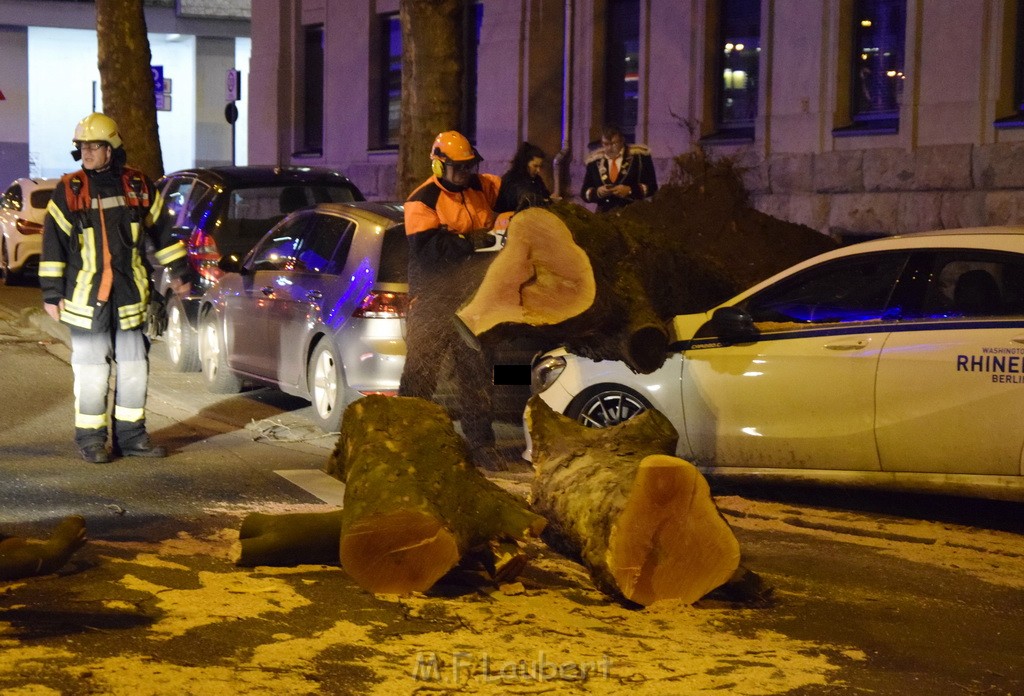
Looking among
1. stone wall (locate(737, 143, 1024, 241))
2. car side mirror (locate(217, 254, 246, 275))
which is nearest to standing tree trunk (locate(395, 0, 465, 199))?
car side mirror (locate(217, 254, 246, 275))

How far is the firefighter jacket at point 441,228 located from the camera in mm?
8836

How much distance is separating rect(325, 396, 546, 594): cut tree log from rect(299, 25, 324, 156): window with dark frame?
22464mm

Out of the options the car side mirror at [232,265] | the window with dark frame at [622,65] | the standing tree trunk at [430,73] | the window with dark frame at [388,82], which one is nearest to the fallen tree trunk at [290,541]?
the car side mirror at [232,265]

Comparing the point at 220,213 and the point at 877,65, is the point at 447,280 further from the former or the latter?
the point at 877,65

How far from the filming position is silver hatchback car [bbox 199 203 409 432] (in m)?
9.58

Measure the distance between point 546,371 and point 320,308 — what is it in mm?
2003

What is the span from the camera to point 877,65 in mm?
16844

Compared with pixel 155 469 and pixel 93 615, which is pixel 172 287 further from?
pixel 93 615

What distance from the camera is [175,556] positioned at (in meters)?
6.62

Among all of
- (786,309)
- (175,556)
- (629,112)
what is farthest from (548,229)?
(629,112)

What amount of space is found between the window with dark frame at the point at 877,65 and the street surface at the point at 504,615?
9.12 meters

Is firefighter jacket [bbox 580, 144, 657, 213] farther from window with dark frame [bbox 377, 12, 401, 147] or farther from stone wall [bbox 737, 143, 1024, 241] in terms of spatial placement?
window with dark frame [bbox 377, 12, 401, 147]

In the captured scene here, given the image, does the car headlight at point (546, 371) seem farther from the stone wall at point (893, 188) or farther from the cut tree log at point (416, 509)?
the stone wall at point (893, 188)

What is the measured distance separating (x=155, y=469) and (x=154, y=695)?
437 cm
